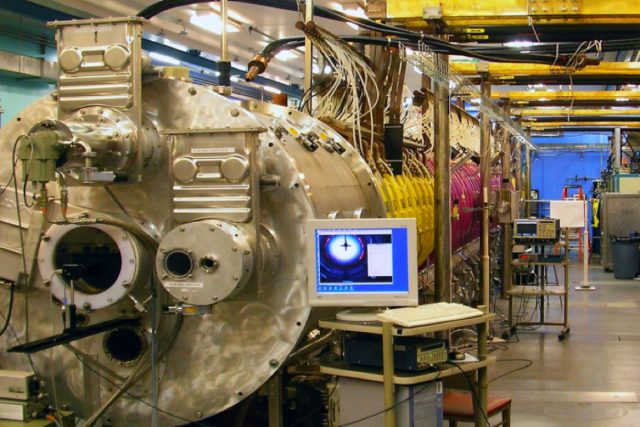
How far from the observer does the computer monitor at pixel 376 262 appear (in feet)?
10.1

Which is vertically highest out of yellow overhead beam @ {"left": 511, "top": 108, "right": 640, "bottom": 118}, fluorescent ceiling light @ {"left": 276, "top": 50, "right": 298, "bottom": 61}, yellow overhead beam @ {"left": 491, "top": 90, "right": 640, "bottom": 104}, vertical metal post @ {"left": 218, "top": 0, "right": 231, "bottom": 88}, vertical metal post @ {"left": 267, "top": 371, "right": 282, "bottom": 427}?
fluorescent ceiling light @ {"left": 276, "top": 50, "right": 298, "bottom": 61}

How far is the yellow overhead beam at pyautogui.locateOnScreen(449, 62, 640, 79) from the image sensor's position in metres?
7.30

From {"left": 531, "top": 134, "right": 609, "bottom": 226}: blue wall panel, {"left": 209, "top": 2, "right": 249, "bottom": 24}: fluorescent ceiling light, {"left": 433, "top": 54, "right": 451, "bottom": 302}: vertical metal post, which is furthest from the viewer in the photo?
{"left": 531, "top": 134, "right": 609, "bottom": 226}: blue wall panel

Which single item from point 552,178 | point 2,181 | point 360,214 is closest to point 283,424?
point 360,214

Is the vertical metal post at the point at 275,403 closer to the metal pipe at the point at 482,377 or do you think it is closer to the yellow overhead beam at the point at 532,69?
the metal pipe at the point at 482,377

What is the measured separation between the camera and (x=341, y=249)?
3080mm

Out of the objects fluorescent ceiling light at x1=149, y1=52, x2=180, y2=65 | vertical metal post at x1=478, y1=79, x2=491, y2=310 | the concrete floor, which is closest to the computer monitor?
the concrete floor

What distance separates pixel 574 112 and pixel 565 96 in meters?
2.95

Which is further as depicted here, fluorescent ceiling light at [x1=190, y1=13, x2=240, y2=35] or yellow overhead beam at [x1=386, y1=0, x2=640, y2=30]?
fluorescent ceiling light at [x1=190, y1=13, x2=240, y2=35]

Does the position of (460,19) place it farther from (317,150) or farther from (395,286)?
(395,286)

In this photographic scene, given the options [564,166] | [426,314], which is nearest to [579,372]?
[426,314]

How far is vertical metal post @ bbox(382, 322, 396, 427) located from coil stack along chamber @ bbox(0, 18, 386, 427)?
1.06 feet

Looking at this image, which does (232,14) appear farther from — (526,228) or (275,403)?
(275,403)

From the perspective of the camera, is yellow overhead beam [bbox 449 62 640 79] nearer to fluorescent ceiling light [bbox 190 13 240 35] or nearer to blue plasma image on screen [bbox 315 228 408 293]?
fluorescent ceiling light [bbox 190 13 240 35]
